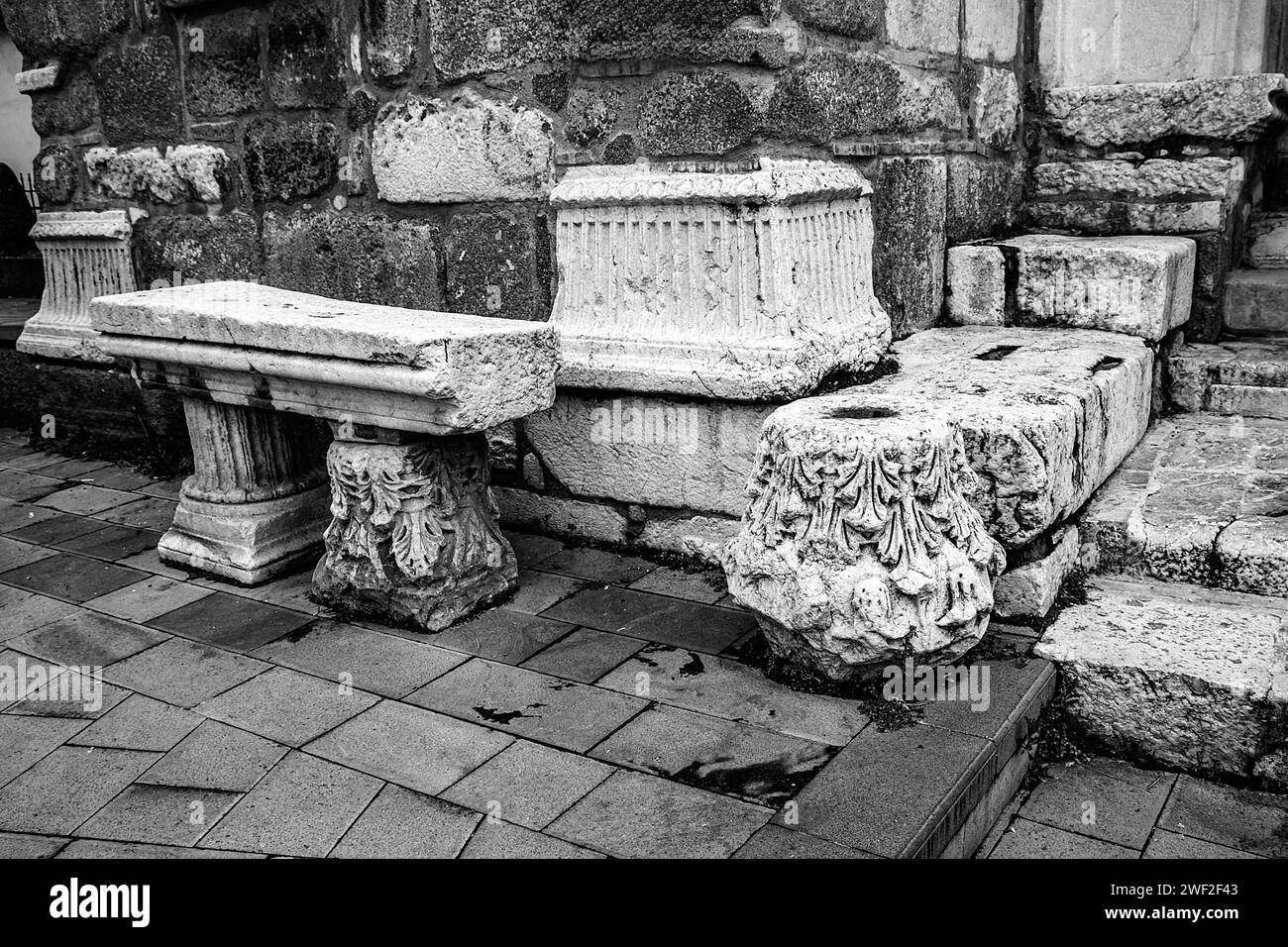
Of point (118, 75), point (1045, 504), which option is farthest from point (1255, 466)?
point (118, 75)

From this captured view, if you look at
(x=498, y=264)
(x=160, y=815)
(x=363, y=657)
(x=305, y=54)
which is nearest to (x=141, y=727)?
(x=160, y=815)

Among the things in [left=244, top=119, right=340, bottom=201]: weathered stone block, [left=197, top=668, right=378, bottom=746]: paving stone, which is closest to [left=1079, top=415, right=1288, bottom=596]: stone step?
[left=197, top=668, right=378, bottom=746]: paving stone

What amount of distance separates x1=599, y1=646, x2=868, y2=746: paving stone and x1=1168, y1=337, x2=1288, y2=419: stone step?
219 cm

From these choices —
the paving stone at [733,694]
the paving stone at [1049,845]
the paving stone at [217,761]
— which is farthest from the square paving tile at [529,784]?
the paving stone at [1049,845]

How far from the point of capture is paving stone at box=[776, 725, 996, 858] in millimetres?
2008

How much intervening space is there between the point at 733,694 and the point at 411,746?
0.75 metres

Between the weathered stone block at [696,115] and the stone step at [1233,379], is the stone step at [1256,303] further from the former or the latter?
the weathered stone block at [696,115]

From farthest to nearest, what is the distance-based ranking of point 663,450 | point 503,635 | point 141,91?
point 141,91
point 663,450
point 503,635

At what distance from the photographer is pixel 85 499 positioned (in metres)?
4.40

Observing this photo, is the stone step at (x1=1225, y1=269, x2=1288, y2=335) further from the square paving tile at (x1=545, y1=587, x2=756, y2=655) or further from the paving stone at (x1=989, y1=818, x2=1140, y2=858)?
the paving stone at (x1=989, y1=818, x2=1140, y2=858)

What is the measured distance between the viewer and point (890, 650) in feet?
7.98

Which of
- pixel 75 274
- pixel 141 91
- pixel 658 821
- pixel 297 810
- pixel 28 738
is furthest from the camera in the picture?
pixel 75 274

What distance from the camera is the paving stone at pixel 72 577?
3457 mm

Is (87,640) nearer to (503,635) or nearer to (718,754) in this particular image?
(503,635)
